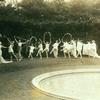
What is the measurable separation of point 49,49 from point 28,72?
7.23 metres

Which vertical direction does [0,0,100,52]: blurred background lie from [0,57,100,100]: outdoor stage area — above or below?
above

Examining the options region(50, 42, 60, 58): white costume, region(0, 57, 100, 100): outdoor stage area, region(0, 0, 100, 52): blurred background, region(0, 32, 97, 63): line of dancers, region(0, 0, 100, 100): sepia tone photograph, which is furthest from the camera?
region(0, 0, 100, 52): blurred background

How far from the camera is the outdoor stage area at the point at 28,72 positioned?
17922 millimetres

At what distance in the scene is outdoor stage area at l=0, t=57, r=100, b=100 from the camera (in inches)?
706

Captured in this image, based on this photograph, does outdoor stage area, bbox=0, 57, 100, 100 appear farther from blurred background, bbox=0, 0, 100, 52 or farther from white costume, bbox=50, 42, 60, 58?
blurred background, bbox=0, 0, 100, 52

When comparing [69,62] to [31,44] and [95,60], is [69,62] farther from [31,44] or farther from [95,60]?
[31,44]

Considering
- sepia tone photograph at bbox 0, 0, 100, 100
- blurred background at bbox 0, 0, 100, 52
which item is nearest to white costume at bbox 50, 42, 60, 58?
sepia tone photograph at bbox 0, 0, 100, 100

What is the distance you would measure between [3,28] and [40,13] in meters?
4.28

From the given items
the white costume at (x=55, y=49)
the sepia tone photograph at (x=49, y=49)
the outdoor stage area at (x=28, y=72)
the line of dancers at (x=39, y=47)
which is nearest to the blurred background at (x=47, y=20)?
the sepia tone photograph at (x=49, y=49)

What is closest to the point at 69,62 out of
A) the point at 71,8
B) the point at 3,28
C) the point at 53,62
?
the point at 53,62

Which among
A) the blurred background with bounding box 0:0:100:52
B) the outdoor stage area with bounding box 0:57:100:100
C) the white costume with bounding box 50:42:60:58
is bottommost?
the outdoor stage area with bounding box 0:57:100:100

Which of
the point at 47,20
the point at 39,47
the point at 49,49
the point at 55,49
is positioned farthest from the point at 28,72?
the point at 47,20

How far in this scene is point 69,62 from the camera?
92.1 feet

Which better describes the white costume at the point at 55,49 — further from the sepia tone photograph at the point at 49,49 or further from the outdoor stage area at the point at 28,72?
the outdoor stage area at the point at 28,72
